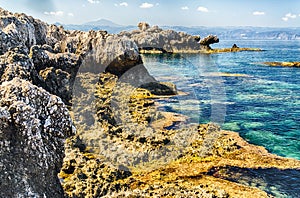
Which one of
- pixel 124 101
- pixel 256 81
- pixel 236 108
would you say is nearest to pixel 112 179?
pixel 124 101

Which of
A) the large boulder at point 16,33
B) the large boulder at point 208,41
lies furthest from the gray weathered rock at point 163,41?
the large boulder at point 16,33

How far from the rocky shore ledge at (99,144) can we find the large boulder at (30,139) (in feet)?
0.09

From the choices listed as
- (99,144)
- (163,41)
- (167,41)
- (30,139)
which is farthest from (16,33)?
(167,41)

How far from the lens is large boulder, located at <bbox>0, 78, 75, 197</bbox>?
29.7 ft

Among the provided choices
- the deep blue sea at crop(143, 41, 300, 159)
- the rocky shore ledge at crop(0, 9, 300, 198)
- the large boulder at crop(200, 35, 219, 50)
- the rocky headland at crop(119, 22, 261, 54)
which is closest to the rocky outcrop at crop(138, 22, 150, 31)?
the rocky headland at crop(119, 22, 261, 54)

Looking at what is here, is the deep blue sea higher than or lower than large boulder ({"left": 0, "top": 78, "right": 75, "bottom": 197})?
lower

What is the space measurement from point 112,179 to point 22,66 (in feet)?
21.3

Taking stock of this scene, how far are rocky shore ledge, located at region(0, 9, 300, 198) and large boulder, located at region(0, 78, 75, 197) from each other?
0.03 m

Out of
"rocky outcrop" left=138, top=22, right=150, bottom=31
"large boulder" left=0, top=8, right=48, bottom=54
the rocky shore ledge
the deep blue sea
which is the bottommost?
the deep blue sea

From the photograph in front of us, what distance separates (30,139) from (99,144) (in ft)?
29.1

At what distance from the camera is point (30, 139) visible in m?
9.31

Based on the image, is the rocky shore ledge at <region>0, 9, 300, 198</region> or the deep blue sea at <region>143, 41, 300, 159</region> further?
the deep blue sea at <region>143, 41, 300, 159</region>

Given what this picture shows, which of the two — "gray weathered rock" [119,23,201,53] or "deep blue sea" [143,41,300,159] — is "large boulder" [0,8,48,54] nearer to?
"deep blue sea" [143,41,300,159]

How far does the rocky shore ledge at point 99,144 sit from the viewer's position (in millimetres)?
9367
